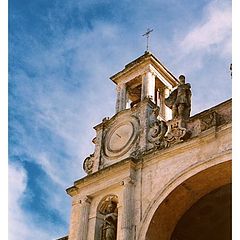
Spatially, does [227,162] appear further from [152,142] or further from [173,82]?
[173,82]

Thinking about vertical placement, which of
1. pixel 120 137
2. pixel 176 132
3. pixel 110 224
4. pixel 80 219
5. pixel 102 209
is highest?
pixel 120 137

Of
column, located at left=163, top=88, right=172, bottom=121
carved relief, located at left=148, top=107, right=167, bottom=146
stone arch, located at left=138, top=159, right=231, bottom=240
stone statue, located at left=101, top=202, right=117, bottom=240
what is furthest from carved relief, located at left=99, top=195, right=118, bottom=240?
column, located at left=163, top=88, right=172, bottom=121

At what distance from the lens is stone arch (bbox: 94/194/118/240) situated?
38.8 feet

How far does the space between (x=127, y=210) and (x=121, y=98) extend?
3.91 m

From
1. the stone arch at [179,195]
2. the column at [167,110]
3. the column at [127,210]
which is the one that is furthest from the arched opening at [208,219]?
the column at [167,110]

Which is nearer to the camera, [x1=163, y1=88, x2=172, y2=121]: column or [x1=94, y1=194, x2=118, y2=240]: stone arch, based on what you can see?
[x1=94, y1=194, x2=118, y2=240]: stone arch

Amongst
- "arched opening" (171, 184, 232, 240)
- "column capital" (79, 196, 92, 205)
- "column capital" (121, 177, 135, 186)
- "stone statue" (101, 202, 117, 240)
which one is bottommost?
"stone statue" (101, 202, 117, 240)

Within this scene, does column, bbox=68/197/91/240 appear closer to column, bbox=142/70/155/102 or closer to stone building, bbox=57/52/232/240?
stone building, bbox=57/52/232/240

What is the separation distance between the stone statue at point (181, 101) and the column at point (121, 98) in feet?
5.92

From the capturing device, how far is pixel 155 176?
11.3 metres

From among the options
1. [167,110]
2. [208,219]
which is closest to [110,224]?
[208,219]

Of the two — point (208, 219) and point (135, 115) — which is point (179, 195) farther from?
point (135, 115)

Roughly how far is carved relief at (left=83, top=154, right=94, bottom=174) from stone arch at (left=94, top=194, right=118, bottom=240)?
47.5 inches
